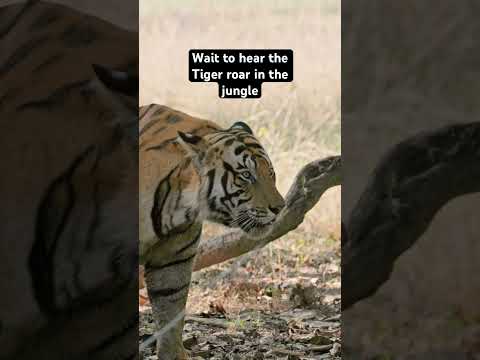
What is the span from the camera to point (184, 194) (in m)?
4.20

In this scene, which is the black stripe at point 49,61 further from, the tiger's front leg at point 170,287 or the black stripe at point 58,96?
the tiger's front leg at point 170,287

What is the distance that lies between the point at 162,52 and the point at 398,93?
4.24 feet

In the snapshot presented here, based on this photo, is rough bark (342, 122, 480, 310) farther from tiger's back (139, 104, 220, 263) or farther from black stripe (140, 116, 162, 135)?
black stripe (140, 116, 162, 135)

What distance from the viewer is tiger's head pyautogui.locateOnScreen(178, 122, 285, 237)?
4.22 meters

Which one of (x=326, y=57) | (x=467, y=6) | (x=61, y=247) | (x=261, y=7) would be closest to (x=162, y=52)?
(x=261, y=7)

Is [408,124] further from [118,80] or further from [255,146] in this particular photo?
[118,80]

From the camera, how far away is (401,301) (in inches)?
165

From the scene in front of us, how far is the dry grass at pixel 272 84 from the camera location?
13.7 feet

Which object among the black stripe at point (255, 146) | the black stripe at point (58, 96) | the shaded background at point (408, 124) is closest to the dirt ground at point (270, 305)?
the shaded background at point (408, 124)

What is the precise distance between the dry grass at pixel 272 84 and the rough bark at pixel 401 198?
0.17 m

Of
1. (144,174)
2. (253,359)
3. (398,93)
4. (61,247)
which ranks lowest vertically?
(253,359)

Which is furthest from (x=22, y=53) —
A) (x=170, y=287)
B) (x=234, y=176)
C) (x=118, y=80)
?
(x=170, y=287)

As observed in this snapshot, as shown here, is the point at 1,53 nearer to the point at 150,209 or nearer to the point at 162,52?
the point at 162,52

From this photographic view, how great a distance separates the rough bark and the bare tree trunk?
0.72 ft
